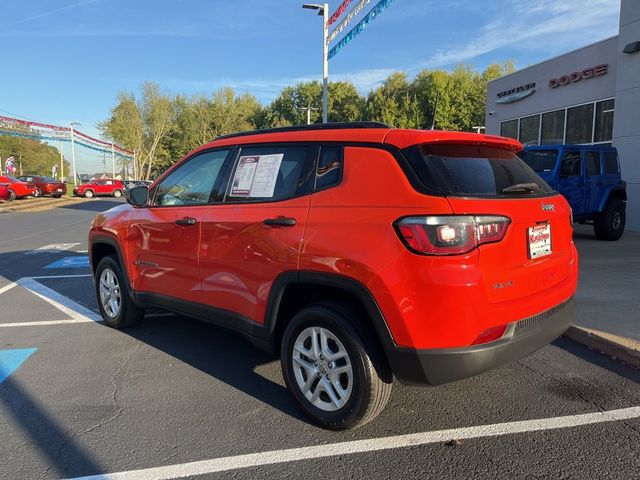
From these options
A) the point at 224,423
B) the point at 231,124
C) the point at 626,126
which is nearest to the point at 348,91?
the point at 231,124

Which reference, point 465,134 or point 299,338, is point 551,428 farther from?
point 465,134

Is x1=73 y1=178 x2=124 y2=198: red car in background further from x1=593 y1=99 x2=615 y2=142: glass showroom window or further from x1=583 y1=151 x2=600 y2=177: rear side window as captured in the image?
x1=583 y1=151 x2=600 y2=177: rear side window

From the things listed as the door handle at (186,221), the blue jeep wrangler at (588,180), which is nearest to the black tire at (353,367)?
the door handle at (186,221)

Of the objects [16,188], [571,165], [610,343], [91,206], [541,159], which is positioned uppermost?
[541,159]

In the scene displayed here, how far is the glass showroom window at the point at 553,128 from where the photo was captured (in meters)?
16.4

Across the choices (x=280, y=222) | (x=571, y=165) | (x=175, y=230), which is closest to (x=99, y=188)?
(x=571, y=165)

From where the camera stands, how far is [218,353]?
4453mm

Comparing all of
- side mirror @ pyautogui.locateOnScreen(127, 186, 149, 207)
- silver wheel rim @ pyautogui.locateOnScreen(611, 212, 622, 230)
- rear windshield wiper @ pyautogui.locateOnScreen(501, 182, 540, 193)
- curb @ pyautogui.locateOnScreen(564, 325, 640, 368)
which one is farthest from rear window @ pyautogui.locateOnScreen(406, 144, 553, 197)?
silver wheel rim @ pyautogui.locateOnScreen(611, 212, 622, 230)

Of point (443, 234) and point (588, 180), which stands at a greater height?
point (588, 180)

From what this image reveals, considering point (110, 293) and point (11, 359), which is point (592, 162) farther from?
point (11, 359)

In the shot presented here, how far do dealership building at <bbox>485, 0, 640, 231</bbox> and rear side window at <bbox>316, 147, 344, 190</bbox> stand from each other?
1195 cm

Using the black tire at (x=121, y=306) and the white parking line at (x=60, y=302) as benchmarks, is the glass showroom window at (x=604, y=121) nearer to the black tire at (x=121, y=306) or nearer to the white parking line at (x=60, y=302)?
the black tire at (x=121, y=306)

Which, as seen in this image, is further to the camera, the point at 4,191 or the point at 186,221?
the point at 4,191

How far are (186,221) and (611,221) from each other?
9993mm
